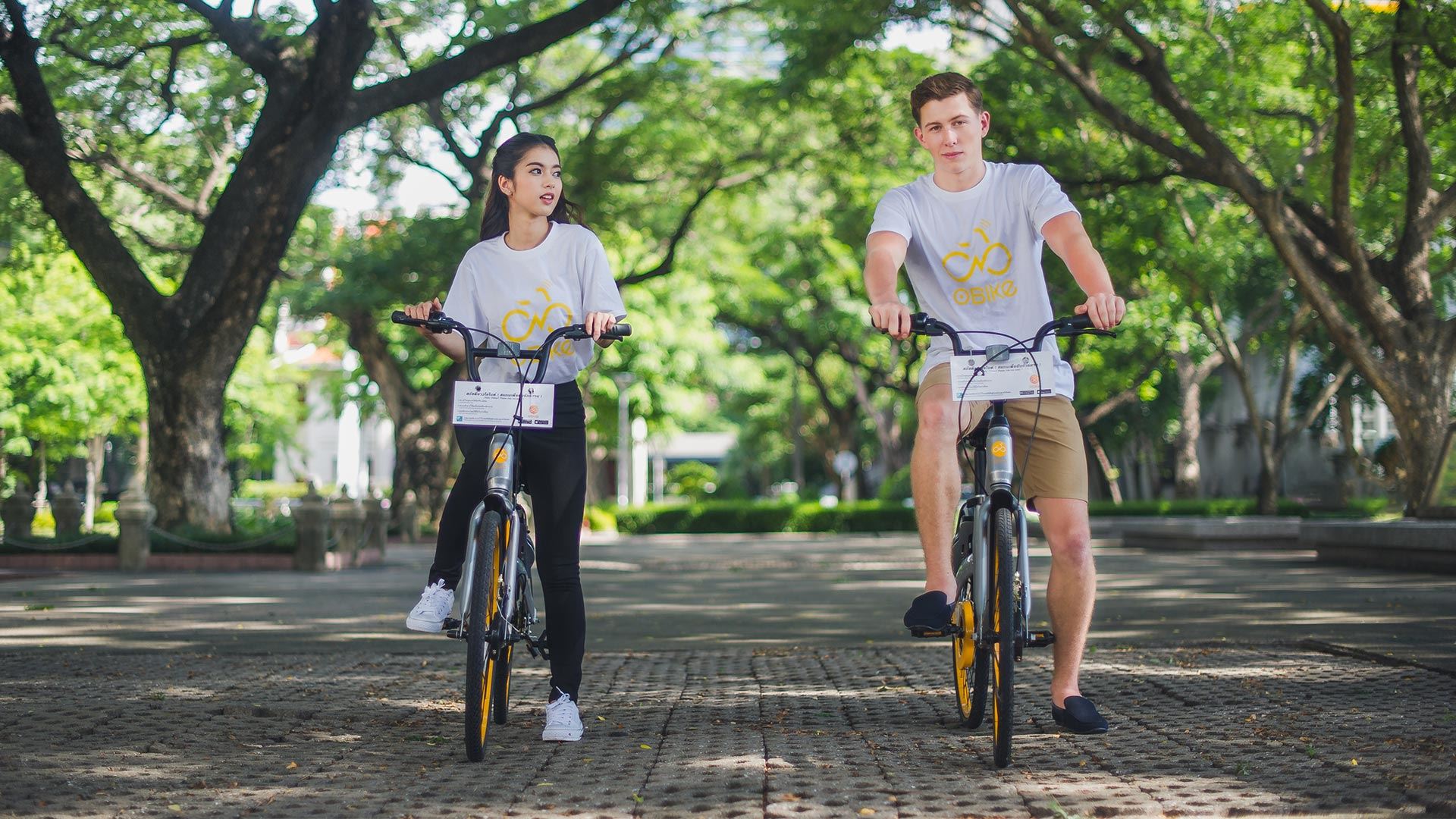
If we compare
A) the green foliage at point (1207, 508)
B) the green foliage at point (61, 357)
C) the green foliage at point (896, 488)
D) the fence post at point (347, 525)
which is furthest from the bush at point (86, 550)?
the green foliage at point (896, 488)

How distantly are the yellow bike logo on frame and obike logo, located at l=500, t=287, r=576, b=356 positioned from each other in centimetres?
127

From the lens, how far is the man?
190 inches

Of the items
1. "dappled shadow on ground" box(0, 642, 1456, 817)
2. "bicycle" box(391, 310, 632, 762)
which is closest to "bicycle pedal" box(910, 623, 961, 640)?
"dappled shadow on ground" box(0, 642, 1456, 817)

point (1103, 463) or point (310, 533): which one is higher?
point (1103, 463)

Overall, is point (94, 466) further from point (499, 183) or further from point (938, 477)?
point (938, 477)

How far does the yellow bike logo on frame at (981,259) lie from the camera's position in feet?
16.2

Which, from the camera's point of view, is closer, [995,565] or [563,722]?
[995,565]

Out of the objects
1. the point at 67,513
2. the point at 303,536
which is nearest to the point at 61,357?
the point at 67,513

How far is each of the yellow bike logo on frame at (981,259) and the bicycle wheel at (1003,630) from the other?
0.84 m

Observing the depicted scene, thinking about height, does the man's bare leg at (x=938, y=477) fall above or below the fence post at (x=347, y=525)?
above

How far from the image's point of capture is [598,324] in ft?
15.9

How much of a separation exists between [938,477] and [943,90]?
1278mm

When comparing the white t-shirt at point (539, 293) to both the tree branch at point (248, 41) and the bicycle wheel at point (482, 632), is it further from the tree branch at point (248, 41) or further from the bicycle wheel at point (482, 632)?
the tree branch at point (248, 41)

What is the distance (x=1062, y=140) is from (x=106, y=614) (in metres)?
14.8
